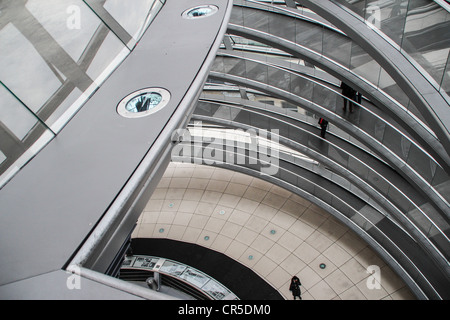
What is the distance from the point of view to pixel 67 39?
6.31 metres

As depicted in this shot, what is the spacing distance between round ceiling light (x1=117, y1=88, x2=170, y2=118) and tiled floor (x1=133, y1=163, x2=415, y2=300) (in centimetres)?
1601

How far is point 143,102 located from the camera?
5.06 metres

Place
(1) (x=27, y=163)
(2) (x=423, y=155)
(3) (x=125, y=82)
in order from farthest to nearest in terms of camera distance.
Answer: (2) (x=423, y=155) → (3) (x=125, y=82) → (1) (x=27, y=163)

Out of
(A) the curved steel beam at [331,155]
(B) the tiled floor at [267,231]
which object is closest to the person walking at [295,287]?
(B) the tiled floor at [267,231]

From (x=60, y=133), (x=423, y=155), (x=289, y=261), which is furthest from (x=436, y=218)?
(x=60, y=133)

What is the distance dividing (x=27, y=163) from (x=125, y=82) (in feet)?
5.50

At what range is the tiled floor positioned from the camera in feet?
63.3

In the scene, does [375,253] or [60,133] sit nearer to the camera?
[60,133]

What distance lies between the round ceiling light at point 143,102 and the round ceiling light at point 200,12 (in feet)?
6.75

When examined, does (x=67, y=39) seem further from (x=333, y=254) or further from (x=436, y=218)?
(x=333, y=254)

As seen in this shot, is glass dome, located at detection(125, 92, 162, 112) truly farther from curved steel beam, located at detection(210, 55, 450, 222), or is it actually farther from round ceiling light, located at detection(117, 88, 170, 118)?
curved steel beam, located at detection(210, 55, 450, 222)

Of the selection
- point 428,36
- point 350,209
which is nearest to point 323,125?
point 350,209

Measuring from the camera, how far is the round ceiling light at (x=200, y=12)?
657cm

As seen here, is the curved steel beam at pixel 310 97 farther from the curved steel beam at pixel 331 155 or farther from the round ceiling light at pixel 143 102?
the round ceiling light at pixel 143 102
